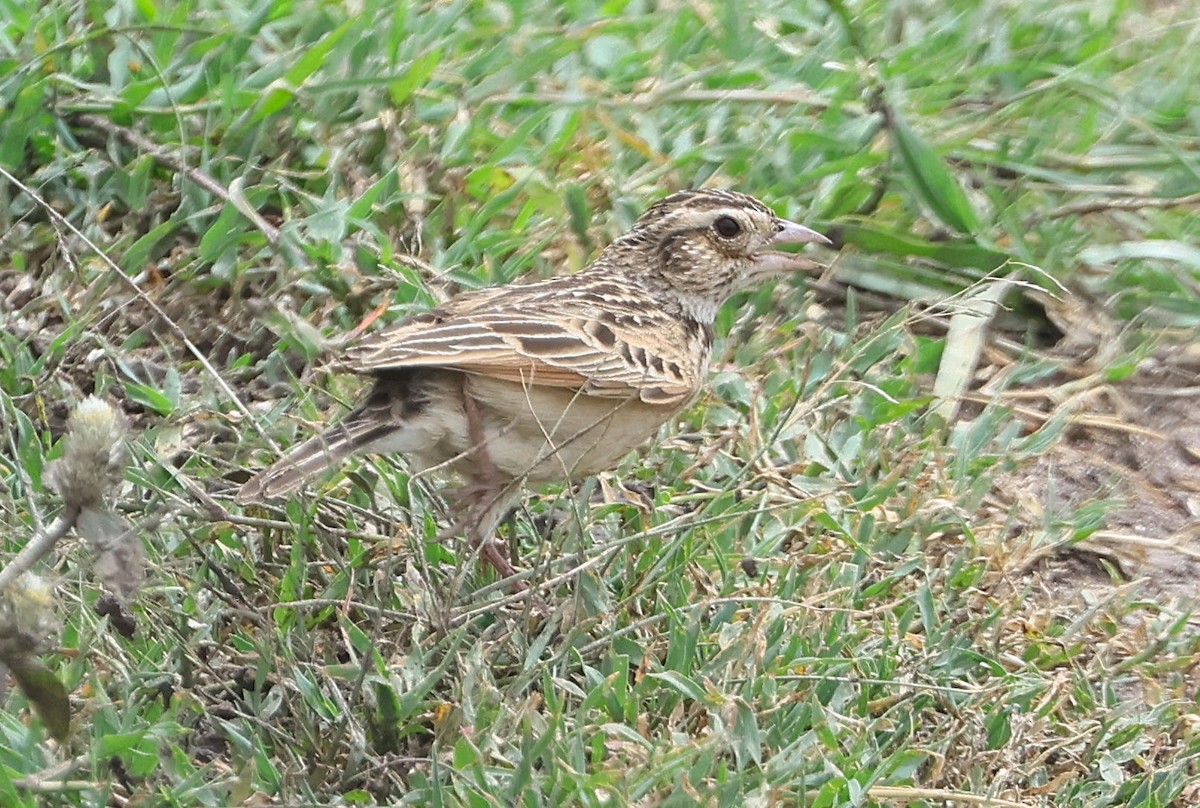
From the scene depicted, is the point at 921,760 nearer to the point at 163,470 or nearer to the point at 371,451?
the point at 371,451

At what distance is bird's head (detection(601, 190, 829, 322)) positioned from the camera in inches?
214

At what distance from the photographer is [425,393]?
4.53 metres

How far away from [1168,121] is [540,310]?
3404 mm

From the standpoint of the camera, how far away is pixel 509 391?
4574 mm

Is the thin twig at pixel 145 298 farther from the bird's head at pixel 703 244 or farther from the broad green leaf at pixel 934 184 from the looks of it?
the broad green leaf at pixel 934 184

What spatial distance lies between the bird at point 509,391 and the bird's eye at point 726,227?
330 millimetres

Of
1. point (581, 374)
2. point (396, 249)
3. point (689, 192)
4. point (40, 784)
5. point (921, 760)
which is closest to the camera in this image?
point (40, 784)

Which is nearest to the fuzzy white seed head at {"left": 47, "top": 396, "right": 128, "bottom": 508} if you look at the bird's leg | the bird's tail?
the bird's tail

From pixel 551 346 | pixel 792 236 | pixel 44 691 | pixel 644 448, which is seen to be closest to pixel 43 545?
pixel 44 691

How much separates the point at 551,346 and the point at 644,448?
1.02 m

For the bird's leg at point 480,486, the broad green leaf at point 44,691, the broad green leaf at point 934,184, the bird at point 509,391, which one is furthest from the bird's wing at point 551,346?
the broad green leaf at point 44,691

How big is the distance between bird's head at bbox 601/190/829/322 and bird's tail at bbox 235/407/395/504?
133 centimetres

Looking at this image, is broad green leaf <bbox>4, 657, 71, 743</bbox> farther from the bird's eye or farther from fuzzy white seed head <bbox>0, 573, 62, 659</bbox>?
the bird's eye

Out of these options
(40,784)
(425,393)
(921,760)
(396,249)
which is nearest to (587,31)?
(396,249)
